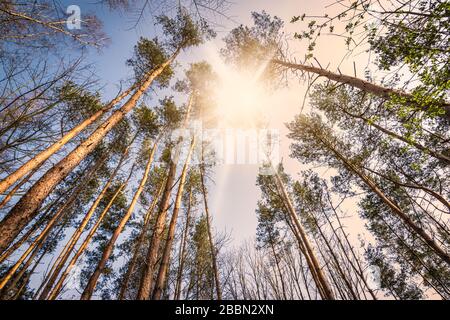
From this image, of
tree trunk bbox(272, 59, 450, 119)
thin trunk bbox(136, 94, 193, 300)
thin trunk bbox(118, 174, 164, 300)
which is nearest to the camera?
tree trunk bbox(272, 59, 450, 119)

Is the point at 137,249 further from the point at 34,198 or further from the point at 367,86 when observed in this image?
the point at 367,86

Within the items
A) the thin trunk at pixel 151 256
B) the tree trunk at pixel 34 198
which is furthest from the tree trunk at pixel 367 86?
the tree trunk at pixel 34 198

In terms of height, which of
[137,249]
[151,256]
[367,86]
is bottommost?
[151,256]

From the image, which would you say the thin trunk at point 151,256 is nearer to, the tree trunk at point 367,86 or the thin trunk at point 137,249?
the thin trunk at point 137,249

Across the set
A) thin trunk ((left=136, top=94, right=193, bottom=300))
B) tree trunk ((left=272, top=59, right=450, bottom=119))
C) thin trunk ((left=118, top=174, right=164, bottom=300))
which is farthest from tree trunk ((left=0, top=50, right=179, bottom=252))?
tree trunk ((left=272, top=59, right=450, bottom=119))

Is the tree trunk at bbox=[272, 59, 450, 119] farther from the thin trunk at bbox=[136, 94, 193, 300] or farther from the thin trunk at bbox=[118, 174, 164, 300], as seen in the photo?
the thin trunk at bbox=[118, 174, 164, 300]

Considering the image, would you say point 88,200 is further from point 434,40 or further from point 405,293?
point 405,293

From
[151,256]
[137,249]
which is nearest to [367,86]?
[151,256]

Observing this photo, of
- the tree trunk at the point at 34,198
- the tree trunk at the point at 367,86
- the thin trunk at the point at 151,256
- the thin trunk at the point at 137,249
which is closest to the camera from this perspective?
the tree trunk at the point at 34,198

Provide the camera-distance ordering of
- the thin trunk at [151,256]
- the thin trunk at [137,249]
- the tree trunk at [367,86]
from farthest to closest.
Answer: the thin trunk at [137,249], the thin trunk at [151,256], the tree trunk at [367,86]

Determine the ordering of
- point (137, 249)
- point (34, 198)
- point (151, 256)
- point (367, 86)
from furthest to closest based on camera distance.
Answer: point (137, 249)
point (367, 86)
point (151, 256)
point (34, 198)

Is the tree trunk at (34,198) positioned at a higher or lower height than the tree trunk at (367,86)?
lower
